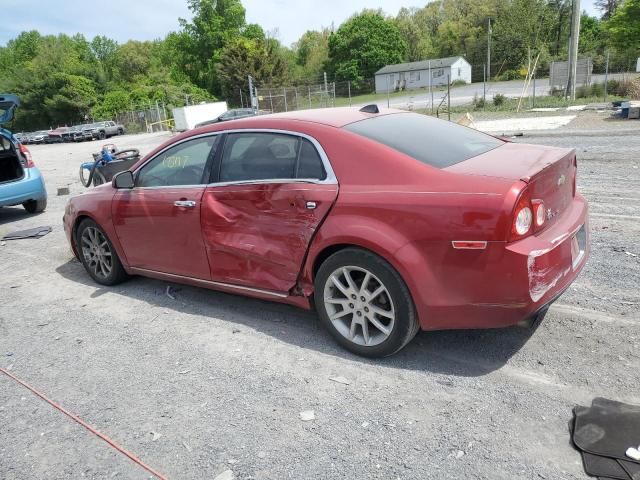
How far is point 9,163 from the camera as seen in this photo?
9695 millimetres

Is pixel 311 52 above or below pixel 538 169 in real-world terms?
above

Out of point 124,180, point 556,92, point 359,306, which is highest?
point 124,180

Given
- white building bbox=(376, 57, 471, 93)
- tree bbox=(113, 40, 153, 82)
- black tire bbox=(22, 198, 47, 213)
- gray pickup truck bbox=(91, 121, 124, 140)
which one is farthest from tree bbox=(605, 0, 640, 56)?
tree bbox=(113, 40, 153, 82)

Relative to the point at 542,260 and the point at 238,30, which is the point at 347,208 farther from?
the point at 238,30

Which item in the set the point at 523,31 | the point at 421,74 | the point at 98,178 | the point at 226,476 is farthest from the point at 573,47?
the point at 421,74

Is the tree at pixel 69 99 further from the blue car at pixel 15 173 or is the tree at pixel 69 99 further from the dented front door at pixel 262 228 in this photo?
the dented front door at pixel 262 228

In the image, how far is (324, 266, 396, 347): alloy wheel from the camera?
3.31 meters

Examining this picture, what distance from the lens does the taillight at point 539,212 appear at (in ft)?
9.72

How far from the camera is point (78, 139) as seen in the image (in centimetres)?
4128

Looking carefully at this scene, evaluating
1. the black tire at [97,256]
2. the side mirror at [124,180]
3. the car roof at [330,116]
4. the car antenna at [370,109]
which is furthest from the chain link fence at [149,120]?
the car antenna at [370,109]

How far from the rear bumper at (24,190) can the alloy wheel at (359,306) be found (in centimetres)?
796

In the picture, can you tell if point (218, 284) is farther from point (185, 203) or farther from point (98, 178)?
point (98, 178)

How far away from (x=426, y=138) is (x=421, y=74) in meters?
67.8

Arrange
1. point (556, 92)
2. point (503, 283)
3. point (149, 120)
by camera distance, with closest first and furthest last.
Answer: point (503, 283) → point (556, 92) → point (149, 120)
